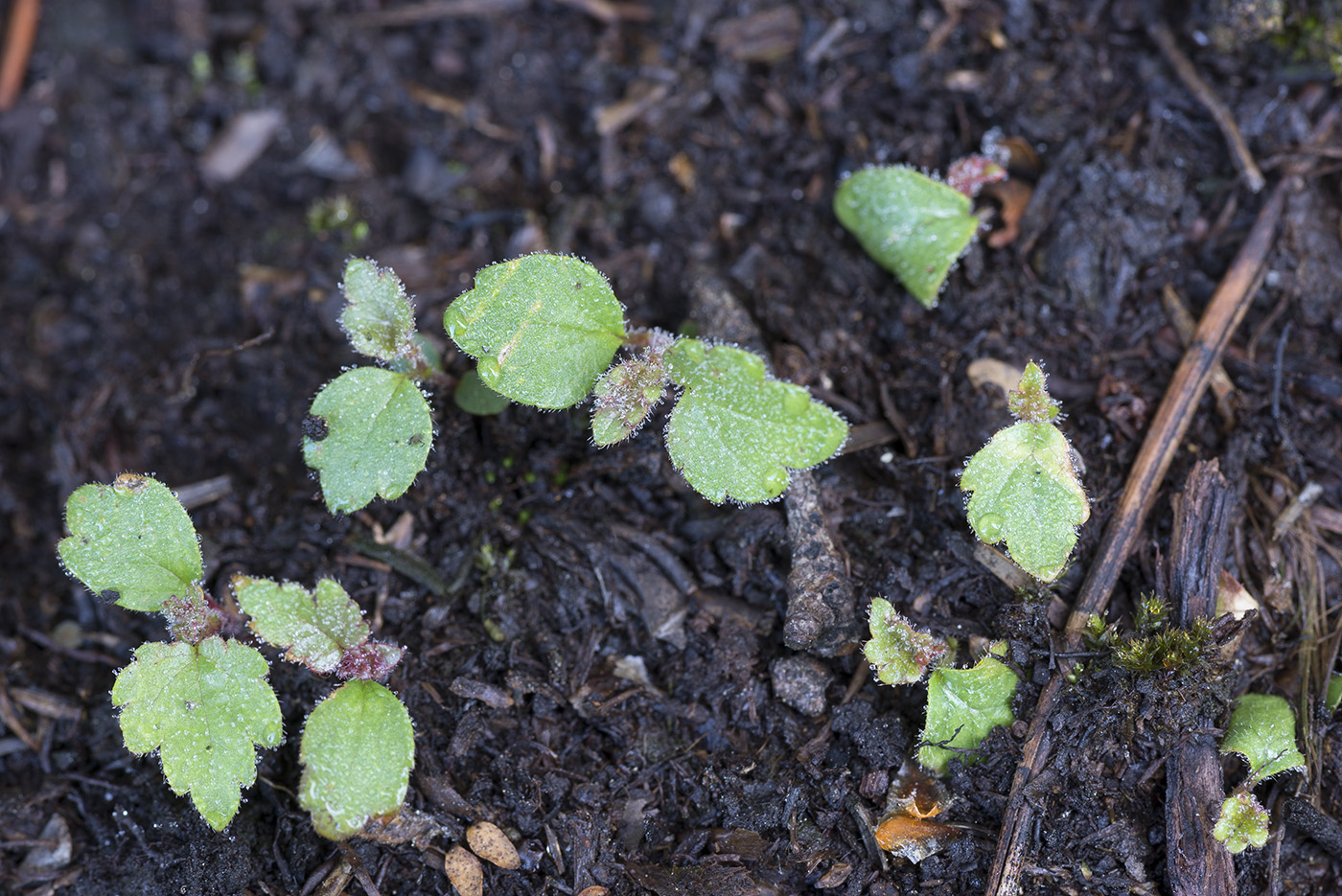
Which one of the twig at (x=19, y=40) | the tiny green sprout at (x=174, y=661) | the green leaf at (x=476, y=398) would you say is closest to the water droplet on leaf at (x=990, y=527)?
the green leaf at (x=476, y=398)

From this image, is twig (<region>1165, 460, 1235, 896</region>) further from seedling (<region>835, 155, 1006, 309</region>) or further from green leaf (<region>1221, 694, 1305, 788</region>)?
seedling (<region>835, 155, 1006, 309</region>)

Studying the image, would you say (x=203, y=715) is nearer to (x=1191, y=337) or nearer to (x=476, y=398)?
(x=476, y=398)

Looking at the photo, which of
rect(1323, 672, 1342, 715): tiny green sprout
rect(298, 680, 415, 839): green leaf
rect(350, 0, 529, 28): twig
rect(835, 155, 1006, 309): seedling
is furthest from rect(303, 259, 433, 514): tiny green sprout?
rect(1323, 672, 1342, 715): tiny green sprout

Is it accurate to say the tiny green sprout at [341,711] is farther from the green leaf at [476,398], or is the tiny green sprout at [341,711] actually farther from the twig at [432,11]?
the twig at [432,11]

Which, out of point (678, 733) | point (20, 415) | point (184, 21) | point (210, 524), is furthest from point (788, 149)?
point (20, 415)

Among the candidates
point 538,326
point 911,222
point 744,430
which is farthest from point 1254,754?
point 538,326
